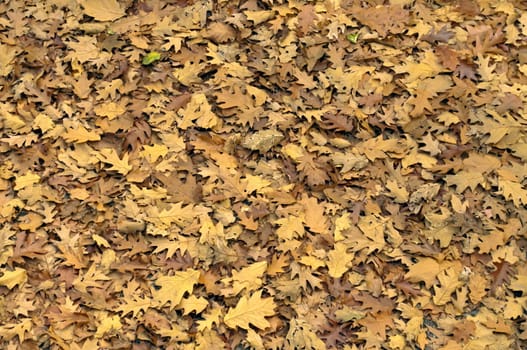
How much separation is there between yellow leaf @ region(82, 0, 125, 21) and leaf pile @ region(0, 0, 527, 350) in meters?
0.01

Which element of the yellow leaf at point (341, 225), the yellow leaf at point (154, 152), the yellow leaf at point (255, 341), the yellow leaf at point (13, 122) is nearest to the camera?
the yellow leaf at point (255, 341)

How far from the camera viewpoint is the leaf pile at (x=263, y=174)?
9.42 feet

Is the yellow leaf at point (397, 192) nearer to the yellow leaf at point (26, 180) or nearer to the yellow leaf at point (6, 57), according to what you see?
the yellow leaf at point (26, 180)

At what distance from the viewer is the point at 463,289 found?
289 cm

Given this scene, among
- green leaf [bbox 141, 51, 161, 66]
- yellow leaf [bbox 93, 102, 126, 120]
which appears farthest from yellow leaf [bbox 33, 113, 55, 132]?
green leaf [bbox 141, 51, 161, 66]

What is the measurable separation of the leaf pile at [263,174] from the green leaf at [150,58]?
0.01m

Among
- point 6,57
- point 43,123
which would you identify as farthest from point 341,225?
point 6,57

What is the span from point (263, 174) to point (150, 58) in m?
1.11

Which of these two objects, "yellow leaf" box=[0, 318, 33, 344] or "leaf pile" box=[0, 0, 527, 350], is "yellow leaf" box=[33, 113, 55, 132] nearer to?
"leaf pile" box=[0, 0, 527, 350]

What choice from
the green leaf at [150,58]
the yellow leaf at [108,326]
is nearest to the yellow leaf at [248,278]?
the yellow leaf at [108,326]

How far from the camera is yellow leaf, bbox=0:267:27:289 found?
9.75 feet

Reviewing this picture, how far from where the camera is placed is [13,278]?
9.80 feet

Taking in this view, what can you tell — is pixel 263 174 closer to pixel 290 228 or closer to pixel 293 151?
pixel 293 151

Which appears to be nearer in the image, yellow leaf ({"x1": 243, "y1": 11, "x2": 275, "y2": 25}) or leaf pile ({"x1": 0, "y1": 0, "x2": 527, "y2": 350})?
leaf pile ({"x1": 0, "y1": 0, "x2": 527, "y2": 350})
